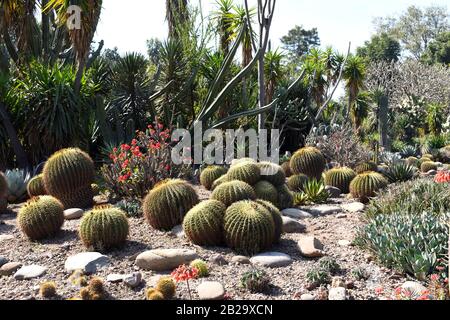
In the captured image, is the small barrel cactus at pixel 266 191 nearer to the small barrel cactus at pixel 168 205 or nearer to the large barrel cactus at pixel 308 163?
the small barrel cactus at pixel 168 205

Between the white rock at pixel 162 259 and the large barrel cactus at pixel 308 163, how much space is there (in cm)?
459

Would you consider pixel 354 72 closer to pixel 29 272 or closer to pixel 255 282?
pixel 255 282

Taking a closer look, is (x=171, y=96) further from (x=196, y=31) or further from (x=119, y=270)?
(x=119, y=270)

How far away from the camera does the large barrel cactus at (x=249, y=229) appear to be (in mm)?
5496

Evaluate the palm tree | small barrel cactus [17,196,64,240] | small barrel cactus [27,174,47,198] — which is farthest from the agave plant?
the palm tree

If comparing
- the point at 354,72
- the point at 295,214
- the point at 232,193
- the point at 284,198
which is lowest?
the point at 295,214

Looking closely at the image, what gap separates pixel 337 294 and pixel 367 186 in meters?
4.39

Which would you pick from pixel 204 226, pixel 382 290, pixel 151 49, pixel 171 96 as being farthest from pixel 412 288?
pixel 151 49

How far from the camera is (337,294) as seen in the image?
439 centimetres

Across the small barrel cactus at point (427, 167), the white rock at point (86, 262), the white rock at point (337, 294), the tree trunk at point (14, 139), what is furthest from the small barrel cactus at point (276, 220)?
the small barrel cactus at point (427, 167)

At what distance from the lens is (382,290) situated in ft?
15.0

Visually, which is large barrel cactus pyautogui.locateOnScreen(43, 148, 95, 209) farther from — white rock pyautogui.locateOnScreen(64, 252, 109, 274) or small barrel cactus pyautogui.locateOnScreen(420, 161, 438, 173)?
small barrel cactus pyautogui.locateOnScreen(420, 161, 438, 173)

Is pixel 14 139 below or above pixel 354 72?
below

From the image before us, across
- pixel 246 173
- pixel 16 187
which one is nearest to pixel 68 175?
pixel 16 187
